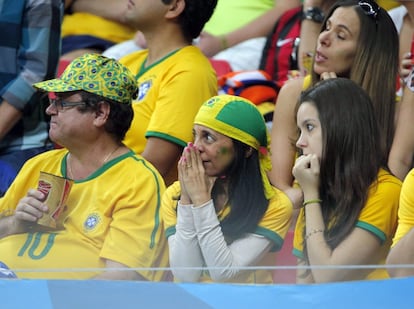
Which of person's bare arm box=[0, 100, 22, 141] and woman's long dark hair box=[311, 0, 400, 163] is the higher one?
woman's long dark hair box=[311, 0, 400, 163]

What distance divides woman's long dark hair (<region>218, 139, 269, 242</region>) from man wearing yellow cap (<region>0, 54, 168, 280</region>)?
218mm

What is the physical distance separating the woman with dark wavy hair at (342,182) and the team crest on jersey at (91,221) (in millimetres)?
642

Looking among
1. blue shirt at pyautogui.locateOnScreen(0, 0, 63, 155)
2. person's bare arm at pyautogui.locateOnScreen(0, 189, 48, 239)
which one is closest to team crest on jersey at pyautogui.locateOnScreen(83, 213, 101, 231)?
person's bare arm at pyautogui.locateOnScreen(0, 189, 48, 239)

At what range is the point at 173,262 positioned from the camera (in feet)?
11.3

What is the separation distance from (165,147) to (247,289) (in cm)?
131

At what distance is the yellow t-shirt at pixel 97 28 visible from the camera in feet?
19.1

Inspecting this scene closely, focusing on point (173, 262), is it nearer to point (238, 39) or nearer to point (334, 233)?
point (334, 233)

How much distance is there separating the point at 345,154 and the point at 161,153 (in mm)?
876

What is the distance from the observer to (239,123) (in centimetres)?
367

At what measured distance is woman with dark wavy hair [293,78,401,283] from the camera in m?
3.38

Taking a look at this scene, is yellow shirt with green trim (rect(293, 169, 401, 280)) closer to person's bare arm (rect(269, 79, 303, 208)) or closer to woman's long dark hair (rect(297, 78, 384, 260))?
woman's long dark hair (rect(297, 78, 384, 260))

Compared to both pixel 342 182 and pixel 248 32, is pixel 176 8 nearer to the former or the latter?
pixel 248 32

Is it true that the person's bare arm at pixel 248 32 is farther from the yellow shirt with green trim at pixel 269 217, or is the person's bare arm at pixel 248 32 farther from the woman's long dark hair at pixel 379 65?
the yellow shirt with green trim at pixel 269 217

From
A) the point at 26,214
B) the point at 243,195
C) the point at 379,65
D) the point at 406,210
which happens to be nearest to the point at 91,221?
the point at 26,214
